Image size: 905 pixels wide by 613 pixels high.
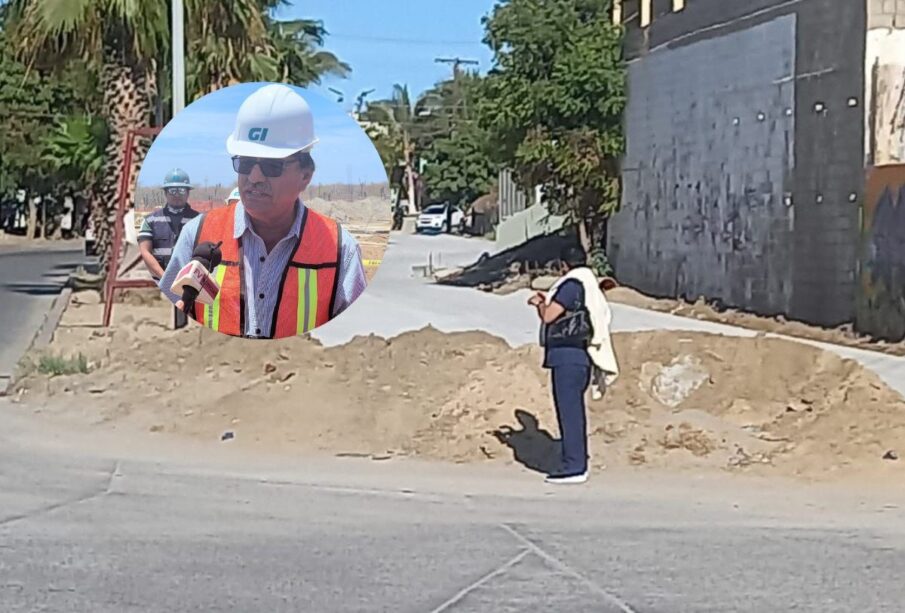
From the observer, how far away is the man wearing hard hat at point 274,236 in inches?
282

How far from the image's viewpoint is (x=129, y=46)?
23.6 m

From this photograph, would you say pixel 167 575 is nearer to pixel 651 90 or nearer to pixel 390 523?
pixel 390 523

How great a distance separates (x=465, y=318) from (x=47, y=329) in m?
7.23

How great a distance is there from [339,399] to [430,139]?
77.1 meters

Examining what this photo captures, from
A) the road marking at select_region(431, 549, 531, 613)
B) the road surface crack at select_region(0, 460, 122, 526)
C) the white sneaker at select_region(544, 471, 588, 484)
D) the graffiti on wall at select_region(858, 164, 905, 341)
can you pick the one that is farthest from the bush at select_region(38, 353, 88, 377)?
the graffiti on wall at select_region(858, 164, 905, 341)

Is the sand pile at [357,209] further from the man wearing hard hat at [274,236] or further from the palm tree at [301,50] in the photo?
the palm tree at [301,50]

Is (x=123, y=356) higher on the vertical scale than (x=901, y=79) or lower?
lower

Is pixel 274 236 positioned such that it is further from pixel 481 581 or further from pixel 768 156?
pixel 768 156

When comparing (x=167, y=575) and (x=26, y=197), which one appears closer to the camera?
(x=167, y=575)

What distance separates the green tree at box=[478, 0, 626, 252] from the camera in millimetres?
31094

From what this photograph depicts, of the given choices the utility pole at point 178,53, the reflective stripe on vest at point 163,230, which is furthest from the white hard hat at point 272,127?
the utility pole at point 178,53

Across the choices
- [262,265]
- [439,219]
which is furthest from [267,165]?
[439,219]

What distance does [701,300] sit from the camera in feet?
86.0

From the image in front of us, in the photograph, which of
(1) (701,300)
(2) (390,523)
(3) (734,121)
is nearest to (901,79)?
(3) (734,121)
